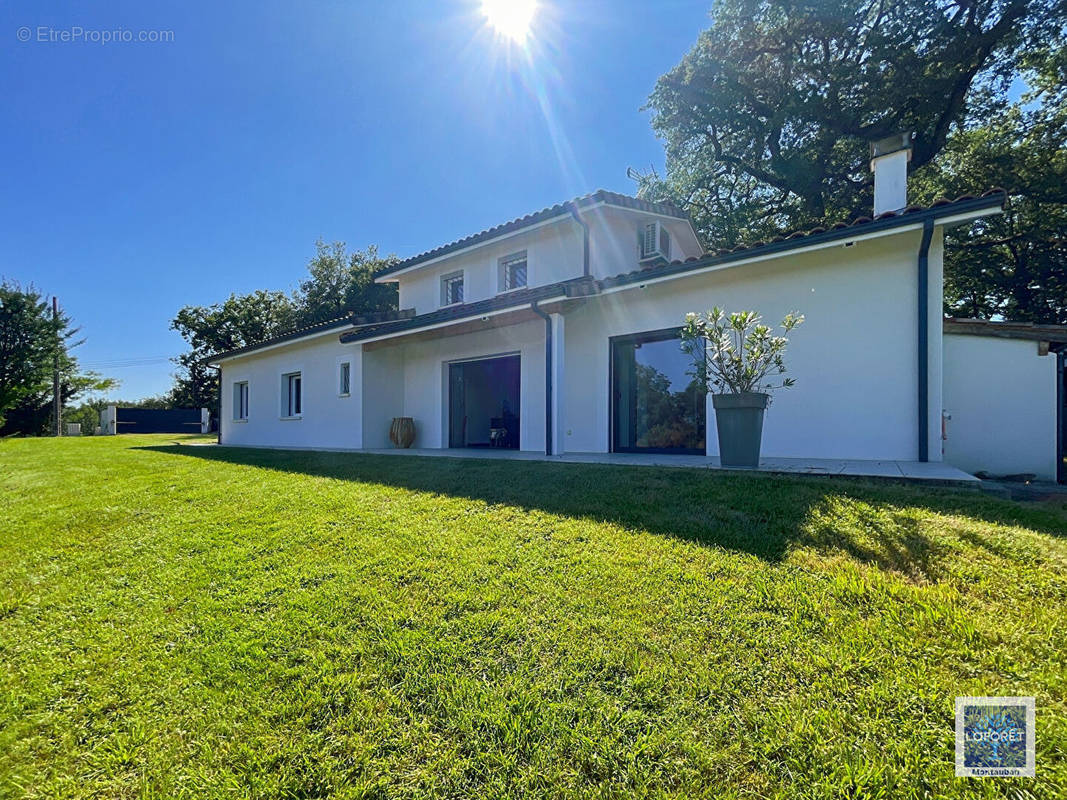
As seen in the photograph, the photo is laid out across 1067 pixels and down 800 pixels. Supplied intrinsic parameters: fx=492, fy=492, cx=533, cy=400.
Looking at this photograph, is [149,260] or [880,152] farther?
[149,260]

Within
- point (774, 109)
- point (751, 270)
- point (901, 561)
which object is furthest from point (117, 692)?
point (774, 109)

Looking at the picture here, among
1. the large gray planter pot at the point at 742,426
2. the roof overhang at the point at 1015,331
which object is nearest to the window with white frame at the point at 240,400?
the large gray planter pot at the point at 742,426

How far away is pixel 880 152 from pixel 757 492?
6.09 meters

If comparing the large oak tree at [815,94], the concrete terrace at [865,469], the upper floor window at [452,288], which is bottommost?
the concrete terrace at [865,469]

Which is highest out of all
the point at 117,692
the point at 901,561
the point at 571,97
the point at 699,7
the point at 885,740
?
the point at 699,7

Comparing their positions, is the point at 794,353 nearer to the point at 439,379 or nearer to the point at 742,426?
the point at 742,426

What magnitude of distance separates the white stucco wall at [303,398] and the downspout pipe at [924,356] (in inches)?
429

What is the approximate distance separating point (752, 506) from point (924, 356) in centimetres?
386

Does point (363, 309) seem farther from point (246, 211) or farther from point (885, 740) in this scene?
point (885, 740)

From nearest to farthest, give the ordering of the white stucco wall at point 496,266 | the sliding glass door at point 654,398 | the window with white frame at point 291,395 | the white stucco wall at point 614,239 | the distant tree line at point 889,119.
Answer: the sliding glass door at point 654,398 → the white stucco wall at point 614,239 → the white stucco wall at point 496,266 → the distant tree line at point 889,119 → the window with white frame at point 291,395

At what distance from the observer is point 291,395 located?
15.4 m

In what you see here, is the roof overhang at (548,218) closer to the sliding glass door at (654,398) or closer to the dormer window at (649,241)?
the dormer window at (649,241)

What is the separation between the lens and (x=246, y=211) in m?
16.1

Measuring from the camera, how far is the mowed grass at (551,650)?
1876 mm
